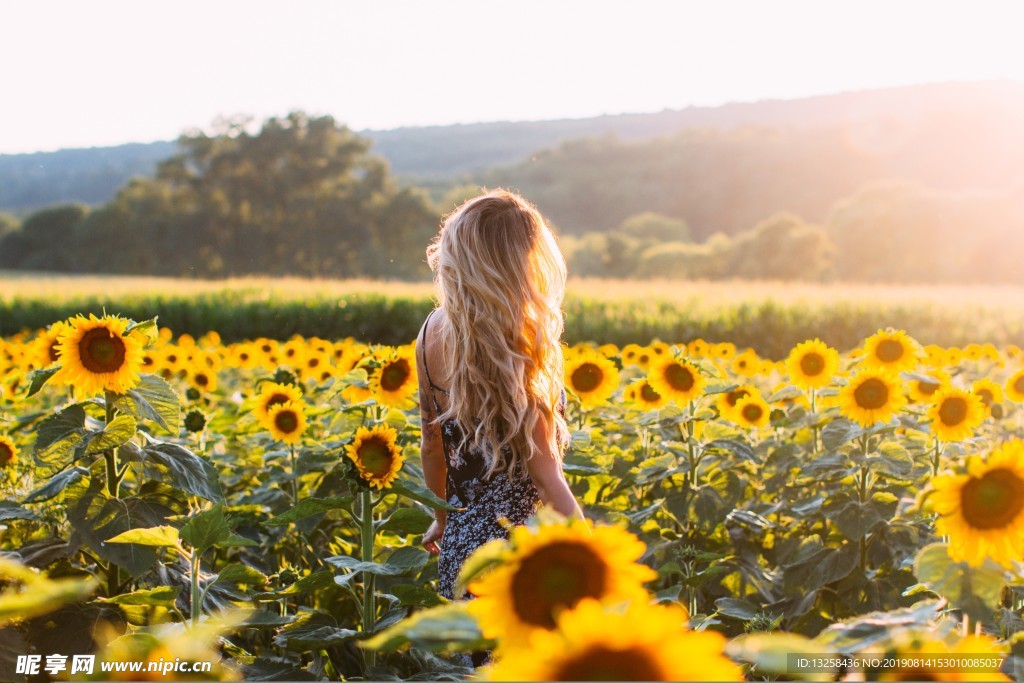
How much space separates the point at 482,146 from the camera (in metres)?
94.1

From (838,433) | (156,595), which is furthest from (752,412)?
(156,595)

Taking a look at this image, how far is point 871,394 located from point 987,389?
1.09 metres

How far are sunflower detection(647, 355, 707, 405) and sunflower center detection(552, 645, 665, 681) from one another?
2.87 meters

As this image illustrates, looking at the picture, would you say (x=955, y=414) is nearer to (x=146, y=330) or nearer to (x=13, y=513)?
(x=146, y=330)

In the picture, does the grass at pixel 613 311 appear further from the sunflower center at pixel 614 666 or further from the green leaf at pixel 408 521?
the sunflower center at pixel 614 666

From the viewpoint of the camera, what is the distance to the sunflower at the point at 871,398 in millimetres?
3344

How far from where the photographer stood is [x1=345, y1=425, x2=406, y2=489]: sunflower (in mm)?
2367

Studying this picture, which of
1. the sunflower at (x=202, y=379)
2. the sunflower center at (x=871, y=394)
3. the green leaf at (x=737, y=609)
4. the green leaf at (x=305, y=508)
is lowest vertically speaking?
the green leaf at (x=737, y=609)

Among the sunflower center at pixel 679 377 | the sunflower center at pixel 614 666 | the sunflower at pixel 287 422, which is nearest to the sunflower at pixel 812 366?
the sunflower center at pixel 679 377

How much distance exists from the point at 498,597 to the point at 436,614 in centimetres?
7

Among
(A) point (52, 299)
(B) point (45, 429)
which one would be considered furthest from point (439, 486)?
(A) point (52, 299)

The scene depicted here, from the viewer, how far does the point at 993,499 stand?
1.38 metres

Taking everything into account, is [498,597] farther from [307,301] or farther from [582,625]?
[307,301]

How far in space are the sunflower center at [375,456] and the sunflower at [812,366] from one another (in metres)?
2.16
